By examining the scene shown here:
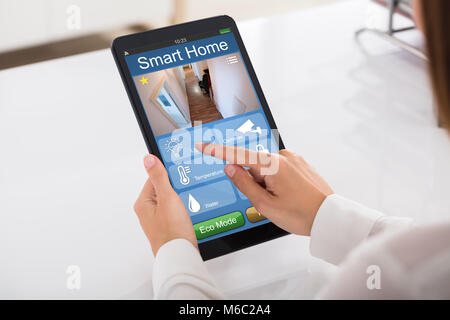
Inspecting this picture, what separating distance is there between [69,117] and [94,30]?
1.43m

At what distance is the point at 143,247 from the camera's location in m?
0.65

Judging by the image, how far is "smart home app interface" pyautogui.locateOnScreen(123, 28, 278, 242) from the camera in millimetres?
644

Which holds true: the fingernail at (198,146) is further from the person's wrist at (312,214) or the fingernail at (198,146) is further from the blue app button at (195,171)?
the person's wrist at (312,214)

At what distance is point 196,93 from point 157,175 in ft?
0.51

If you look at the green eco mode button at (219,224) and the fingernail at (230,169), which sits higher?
the fingernail at (230,169)

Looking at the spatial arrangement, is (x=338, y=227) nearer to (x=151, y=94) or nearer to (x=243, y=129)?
A: (x=243, y=129)

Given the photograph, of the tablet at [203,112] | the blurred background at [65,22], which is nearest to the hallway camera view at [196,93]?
the tablet at [203,112]

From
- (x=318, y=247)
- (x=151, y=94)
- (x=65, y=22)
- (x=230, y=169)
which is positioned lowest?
(x=318, y=247)

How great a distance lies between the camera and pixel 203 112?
0.68 metres

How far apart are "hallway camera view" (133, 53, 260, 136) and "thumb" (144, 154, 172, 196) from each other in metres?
0.06

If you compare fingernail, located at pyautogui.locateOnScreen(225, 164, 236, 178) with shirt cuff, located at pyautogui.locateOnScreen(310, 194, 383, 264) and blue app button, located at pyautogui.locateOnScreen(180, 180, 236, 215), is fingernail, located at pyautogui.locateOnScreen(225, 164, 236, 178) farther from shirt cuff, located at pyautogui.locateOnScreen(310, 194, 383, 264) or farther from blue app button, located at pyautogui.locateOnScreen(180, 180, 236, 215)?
shirt cuff, located at pyautogui.locateOnScreen(310, 194, 383, 264)

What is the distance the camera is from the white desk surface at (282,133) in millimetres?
626

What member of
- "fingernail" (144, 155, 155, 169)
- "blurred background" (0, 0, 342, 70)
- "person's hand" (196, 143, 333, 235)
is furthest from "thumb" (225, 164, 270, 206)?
"blurred background" (0, 0, 342, 70)

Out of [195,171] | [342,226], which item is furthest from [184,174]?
[342,226]
